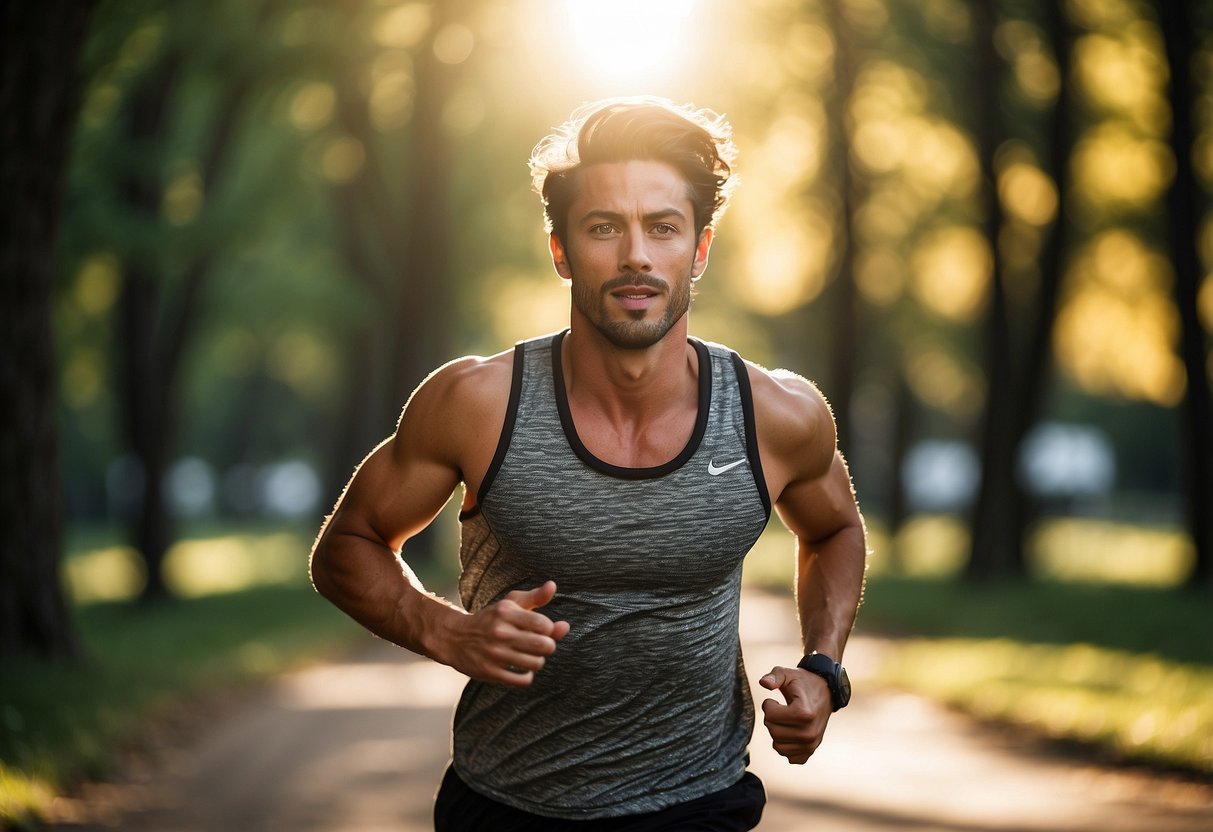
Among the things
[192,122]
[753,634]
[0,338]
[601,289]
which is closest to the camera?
[601,289]

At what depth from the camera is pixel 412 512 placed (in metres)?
3.90

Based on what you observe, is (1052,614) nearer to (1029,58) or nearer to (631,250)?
(1029,58)

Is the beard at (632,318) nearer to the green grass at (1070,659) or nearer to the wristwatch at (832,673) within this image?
the wristwatch at (832,673)

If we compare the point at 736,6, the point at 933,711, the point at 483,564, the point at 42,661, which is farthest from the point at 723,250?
the point at 483,564

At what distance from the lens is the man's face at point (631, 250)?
148 inches

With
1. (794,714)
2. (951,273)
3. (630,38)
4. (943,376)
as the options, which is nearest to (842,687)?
(794,714)

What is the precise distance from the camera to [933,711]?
1285 cm

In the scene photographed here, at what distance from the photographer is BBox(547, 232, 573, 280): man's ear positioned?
393 centimetres

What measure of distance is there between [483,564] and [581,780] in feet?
1.72

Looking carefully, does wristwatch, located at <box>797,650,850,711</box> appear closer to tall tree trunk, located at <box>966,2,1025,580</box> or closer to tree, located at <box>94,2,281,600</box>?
tree, located at <box>94,2,281,600</box>

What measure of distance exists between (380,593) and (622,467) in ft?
1.98

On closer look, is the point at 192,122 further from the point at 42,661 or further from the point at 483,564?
the point at 483,564

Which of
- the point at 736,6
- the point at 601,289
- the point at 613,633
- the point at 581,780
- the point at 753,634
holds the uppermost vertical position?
the point at 736,6

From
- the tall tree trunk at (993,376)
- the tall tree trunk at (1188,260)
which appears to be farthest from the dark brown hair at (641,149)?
the tall tree trunk at (993,376)
